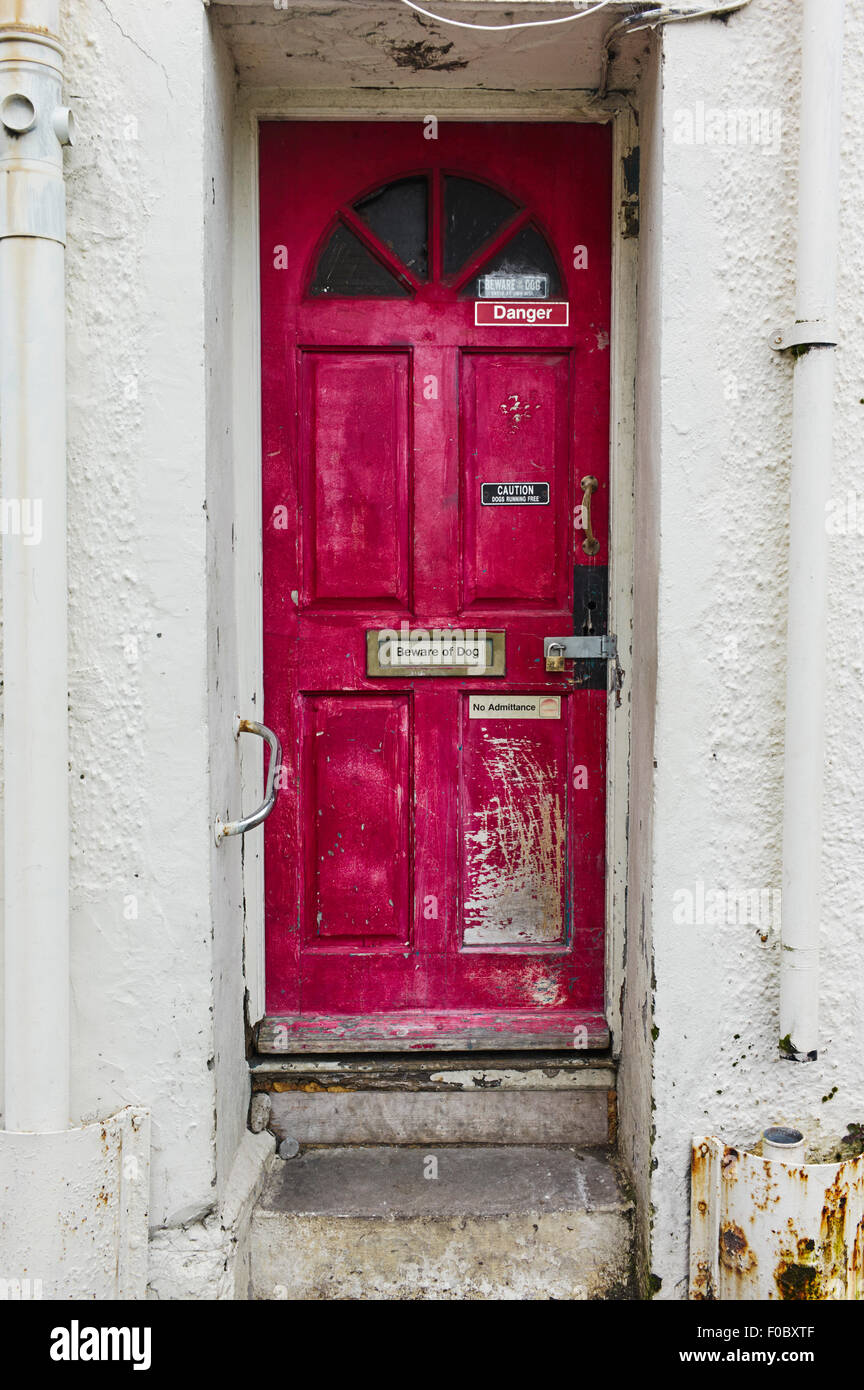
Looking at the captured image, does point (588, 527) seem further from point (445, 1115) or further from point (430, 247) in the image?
point (445, 1115)

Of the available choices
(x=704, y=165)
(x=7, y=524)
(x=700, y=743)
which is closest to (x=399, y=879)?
(x=700, y=743)

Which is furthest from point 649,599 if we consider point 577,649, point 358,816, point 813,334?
point 358,816

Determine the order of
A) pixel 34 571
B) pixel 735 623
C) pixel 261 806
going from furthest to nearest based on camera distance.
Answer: pixel 261 806 < pixel 735 623 < pixel 34 571

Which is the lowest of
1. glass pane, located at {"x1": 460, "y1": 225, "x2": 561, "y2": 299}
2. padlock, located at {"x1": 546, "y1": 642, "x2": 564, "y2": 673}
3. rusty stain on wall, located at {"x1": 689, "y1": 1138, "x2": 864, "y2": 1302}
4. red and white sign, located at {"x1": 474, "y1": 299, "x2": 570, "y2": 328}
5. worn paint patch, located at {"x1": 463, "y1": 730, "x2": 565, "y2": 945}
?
rusty stain on wall, located at {"x1": 689, "y1": 1138, "x2": 864, "y2": 1302}

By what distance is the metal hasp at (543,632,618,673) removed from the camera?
2.60 meters

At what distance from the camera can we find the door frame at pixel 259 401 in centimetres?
250

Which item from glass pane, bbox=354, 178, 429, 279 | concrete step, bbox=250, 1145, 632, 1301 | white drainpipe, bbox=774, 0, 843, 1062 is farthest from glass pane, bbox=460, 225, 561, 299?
concrete step, bbox=250, 1145, 632, 1301

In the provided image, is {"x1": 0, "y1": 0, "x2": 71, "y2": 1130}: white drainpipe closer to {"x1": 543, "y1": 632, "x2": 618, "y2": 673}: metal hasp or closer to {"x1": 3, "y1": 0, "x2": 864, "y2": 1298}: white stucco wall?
{"x1": 3, "y1": 0, "x2": 864, "y2": 1298}: white stucco wall

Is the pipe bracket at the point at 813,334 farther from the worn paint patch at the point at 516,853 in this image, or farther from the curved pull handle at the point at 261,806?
the curved pull handle at the point at 261,806

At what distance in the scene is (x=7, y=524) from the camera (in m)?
2.10

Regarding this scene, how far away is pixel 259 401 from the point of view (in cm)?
255

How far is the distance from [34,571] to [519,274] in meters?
1.41

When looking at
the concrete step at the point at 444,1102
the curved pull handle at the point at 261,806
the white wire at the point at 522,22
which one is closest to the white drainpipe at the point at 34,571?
the curved pull handle at the point at 261,806

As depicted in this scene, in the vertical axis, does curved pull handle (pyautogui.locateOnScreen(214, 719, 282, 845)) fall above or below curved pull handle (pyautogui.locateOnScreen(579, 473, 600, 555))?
below
